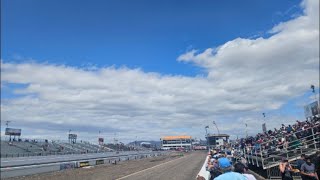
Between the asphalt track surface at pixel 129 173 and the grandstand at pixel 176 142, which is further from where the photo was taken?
the grandstand at pixel 176 142

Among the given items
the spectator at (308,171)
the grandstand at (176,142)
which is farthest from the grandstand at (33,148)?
the grandstand at (176,142)

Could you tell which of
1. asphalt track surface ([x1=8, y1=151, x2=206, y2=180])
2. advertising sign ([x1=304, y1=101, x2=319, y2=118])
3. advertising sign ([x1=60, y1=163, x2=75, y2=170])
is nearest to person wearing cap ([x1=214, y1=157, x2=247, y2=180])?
asphalt track surface ([x1=8, y1=151, x2=206, y2=180])

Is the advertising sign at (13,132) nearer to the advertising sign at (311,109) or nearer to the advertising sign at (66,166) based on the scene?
the advertising sign at (66,166)

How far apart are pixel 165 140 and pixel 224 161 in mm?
171285

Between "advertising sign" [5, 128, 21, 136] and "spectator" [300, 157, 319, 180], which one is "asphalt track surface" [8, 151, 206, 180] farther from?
"advertising sign" [5, 128, 21, 136]

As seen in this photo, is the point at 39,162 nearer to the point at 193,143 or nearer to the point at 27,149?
the point at 27,149

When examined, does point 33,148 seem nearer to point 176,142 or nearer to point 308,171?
point 308,171

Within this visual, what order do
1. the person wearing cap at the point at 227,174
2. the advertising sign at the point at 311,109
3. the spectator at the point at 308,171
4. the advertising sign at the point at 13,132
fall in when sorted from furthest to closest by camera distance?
the advertising sign at the point at 13,132, the advertising sign at the point at 311,109, the spectator at the point at 308,171, the person wearing cap at the point at 227,174

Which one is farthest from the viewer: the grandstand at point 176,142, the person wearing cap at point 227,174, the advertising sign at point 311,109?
the grandstand at point 176,142

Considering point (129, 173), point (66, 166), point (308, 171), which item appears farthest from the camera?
point (66, 166)

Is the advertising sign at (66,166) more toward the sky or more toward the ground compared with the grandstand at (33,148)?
more toward the ground

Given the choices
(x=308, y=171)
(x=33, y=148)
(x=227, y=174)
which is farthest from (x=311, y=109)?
(x=33, y=148)

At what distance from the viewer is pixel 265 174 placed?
68.6 feet

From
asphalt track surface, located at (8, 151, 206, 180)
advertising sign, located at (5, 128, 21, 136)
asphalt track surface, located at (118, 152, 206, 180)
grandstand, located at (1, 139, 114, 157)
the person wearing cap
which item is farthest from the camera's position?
advertising sign, located at (5, 128, 21, 136)
